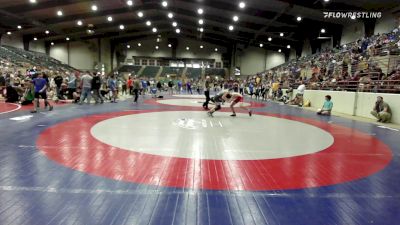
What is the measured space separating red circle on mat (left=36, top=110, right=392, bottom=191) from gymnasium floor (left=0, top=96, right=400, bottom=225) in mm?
14

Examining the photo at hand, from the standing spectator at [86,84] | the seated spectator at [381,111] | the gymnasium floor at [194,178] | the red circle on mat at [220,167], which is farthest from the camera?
the standing spectator at [86,84]

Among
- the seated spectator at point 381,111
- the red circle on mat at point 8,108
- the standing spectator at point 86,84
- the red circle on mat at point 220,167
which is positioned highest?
the standing spectator at point 86,84

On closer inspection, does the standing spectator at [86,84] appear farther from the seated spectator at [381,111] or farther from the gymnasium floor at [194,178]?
the seated spectator at [381,111]

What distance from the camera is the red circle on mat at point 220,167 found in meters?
3.58

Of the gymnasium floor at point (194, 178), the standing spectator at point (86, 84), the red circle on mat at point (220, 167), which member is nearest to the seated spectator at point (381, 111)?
the gymnasium floor at point (194, 178)

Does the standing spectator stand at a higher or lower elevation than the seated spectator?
higher

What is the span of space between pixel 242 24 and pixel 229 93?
25.2m

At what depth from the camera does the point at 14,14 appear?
88.3 feet

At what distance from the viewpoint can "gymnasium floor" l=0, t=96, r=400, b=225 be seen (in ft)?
8.78

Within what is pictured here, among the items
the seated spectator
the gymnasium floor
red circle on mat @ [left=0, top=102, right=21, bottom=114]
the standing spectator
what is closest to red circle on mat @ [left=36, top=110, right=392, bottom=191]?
the gymnasium floor

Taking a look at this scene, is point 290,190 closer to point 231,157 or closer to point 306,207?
point 306,207

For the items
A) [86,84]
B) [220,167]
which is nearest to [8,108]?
[86,84]

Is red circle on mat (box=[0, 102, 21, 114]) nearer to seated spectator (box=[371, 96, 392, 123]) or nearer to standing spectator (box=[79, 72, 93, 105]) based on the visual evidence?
standing spectator (box=[79, 72, 93, 105])

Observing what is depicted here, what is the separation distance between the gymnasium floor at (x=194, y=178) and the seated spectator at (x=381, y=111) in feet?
11.5
